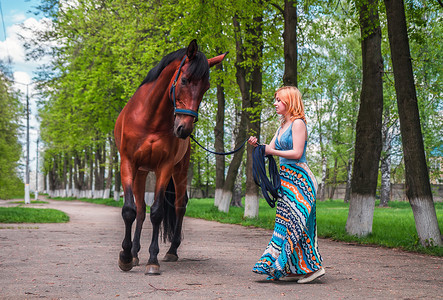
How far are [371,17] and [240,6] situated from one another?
4.52m

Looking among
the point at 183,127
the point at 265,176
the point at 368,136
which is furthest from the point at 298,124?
the point at 368,136

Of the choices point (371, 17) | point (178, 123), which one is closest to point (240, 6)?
point (371, 17)

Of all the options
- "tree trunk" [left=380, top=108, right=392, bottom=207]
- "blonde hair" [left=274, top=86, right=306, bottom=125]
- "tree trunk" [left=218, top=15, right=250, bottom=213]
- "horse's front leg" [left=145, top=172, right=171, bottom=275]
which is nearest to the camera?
"blonde hair" [left=274, top=86, right=306, bottom=125]

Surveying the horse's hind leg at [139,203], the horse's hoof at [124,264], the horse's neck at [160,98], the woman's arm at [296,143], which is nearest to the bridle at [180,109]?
the horse's neck at [160,98]

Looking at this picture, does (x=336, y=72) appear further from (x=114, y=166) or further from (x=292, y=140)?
(x=292, y=140)

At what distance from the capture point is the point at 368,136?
10570 millimetres

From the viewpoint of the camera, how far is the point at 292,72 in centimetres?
1297

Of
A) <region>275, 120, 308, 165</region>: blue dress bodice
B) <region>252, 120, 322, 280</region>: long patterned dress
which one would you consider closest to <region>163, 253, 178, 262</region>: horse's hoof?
<region>252, 120, 322, 280</region>: long patterned dress

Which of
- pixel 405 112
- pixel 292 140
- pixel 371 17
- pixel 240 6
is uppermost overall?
pixel 240 6

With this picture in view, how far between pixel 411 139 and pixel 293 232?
502cm

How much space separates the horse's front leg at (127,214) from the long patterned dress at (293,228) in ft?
5.01

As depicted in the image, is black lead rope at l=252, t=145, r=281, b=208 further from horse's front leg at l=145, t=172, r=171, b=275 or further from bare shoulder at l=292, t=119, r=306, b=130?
horse's front leg at l=145, t=172, r=171, b=275

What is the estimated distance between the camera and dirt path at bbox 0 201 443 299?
4.30 metres

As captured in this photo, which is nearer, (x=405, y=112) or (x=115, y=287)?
(x=115, y=287)
